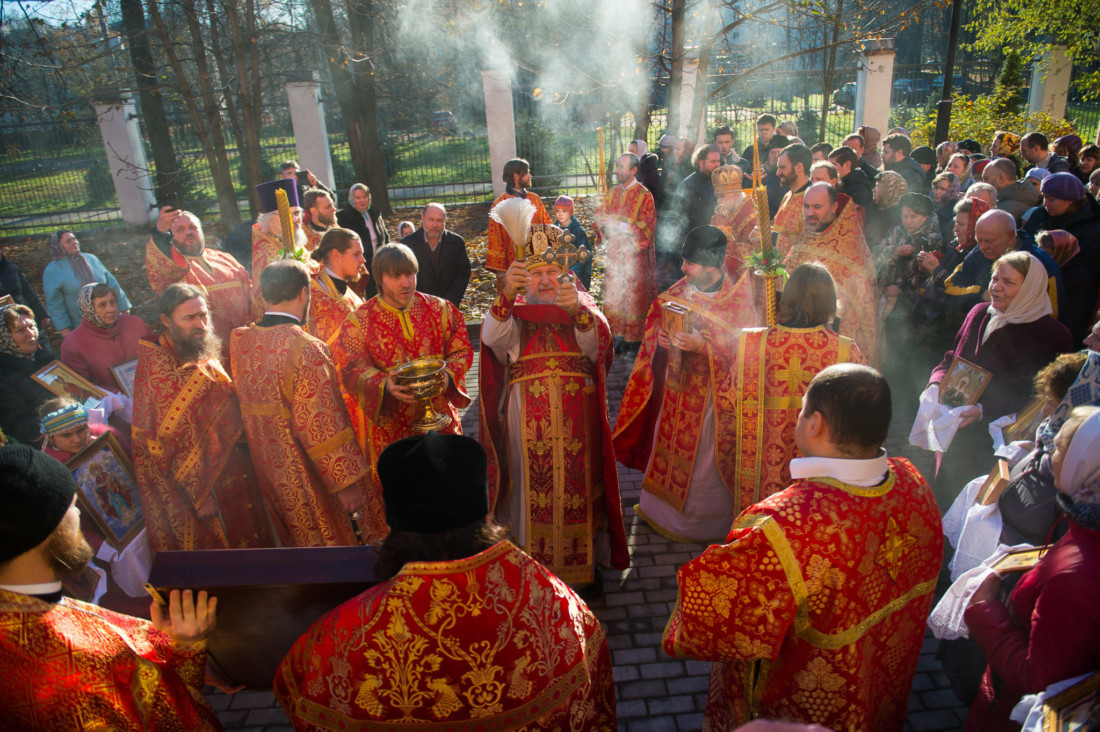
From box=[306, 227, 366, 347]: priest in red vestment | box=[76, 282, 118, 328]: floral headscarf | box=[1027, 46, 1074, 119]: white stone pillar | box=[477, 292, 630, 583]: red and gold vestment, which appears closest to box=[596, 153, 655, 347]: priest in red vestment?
box=[306, 227, 366, 347]: priest in red vestment

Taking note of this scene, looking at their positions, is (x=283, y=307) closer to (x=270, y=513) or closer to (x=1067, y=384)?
(x=270, y=513)

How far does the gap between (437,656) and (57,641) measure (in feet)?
3.14

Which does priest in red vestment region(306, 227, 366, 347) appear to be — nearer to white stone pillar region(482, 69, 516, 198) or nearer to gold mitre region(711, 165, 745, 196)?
gold mitre region(711, 165, 745, 196)

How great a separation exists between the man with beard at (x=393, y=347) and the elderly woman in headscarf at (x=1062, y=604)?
108 inches

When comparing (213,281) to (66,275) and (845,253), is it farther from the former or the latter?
(845,253)

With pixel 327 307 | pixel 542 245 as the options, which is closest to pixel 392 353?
pixel 542 245

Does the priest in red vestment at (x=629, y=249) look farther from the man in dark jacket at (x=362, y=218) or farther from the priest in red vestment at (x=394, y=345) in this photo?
the priest in red vestment at (x=394, y=345)

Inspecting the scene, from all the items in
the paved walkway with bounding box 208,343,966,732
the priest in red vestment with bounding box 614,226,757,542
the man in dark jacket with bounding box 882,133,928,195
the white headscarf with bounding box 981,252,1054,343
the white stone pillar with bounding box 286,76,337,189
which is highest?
the white stone pillar with bounding box 286,76,337,189

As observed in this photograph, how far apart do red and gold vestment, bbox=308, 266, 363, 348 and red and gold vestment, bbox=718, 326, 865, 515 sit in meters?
2.87

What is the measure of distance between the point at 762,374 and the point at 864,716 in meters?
1.82

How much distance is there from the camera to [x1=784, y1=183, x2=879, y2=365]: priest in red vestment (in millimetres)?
5617

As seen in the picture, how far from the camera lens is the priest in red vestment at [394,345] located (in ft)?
13.1

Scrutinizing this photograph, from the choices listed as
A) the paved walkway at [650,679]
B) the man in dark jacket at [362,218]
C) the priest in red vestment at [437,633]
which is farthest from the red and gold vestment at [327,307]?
the priest in red vestment at [437,633]

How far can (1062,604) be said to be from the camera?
1.77m
